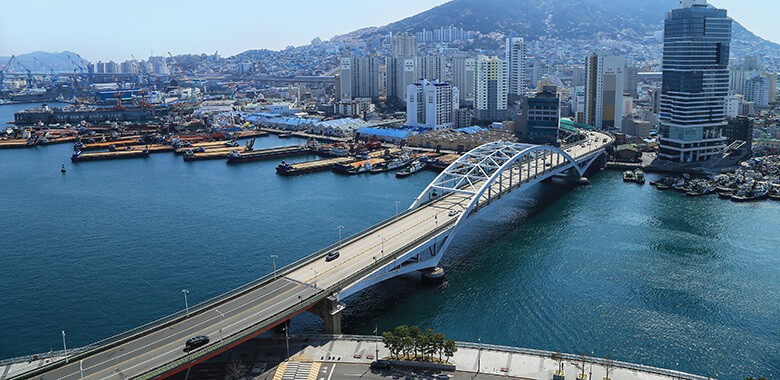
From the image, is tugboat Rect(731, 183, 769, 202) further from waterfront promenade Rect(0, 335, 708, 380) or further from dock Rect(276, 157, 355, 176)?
dock Rect(276, 157, 355, 176)

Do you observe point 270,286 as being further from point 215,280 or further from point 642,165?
point 642,165

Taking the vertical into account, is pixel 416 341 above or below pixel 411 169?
below

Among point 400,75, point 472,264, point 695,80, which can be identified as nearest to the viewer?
point 472,264

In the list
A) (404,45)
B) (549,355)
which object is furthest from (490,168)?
(404,45)

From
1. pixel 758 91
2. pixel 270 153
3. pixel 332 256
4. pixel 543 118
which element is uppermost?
pixel 758 91

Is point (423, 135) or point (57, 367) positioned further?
point (423, 135)

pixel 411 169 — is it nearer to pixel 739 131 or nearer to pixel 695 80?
pixel 695 80

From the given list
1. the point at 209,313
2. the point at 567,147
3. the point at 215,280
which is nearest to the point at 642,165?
the point at 567,147

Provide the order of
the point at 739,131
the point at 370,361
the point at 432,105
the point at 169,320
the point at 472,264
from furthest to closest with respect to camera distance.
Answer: the point at 432,105 → the point at 739,131 → the point at 472,264 → the point at 169,320 → the point at 370,361
